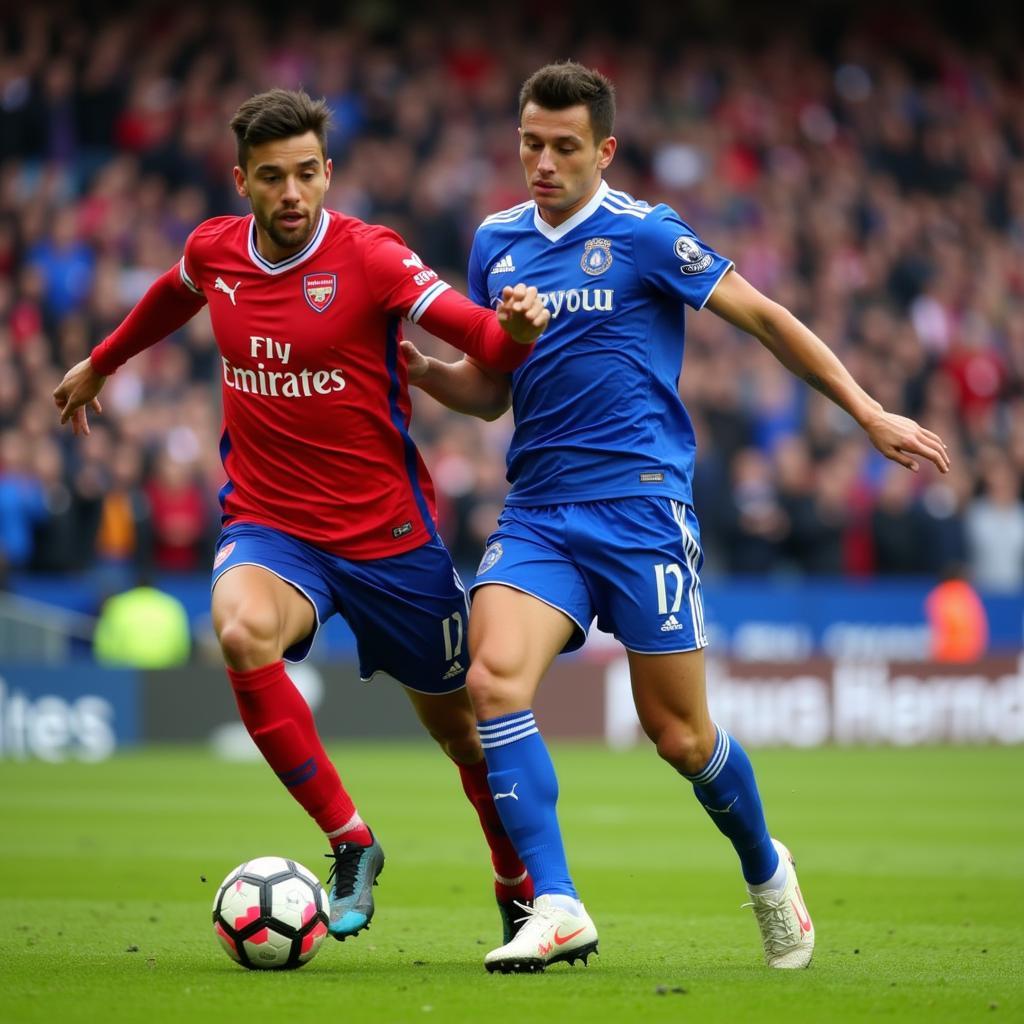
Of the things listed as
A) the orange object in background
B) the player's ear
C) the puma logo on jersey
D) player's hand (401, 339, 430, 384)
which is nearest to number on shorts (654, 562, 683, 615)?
player's hand (401, 339, 430, 384)

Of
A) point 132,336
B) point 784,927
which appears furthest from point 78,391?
point 784,927

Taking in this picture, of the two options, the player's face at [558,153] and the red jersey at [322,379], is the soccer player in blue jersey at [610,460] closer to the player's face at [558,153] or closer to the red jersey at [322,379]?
the player's face at [558,153]

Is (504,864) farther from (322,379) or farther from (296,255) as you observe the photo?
(296,255)

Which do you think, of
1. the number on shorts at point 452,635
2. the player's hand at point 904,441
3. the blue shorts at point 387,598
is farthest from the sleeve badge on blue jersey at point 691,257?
the number on shorts at point 452,635

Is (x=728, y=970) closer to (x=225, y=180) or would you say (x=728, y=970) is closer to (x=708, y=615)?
(x=708, y=615)

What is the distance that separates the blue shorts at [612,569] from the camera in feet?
20.2

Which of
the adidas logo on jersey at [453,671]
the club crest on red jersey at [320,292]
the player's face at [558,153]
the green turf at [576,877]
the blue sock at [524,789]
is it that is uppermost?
the player's face at [558,153]

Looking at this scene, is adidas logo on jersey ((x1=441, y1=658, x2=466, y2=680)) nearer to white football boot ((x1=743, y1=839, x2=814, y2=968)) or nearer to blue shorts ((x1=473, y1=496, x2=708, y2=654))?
blue shorts ((x1=473, y1=496, x2=708, y2=654))

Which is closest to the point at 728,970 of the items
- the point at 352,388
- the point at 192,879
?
the point at 352,388

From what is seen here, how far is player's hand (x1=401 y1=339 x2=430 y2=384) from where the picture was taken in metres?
6.56

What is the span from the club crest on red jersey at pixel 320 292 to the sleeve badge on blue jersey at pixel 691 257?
1128 mm

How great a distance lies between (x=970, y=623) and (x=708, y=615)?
2.55 metres

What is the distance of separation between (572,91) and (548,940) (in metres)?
2.63

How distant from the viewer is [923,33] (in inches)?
1107
